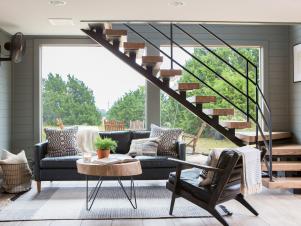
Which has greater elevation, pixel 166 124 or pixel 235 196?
pixel 166 124

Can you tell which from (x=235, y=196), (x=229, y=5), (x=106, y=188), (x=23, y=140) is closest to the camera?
(x=235, y=196)

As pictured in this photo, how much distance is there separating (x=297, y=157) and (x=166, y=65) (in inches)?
108

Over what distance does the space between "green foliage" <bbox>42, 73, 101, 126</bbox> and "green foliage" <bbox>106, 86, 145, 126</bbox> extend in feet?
1.00

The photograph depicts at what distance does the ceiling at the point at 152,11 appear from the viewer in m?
4.45

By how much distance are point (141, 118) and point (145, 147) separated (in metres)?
1.30

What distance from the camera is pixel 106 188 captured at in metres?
5.47

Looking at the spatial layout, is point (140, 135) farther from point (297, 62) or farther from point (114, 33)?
point (297, 62)

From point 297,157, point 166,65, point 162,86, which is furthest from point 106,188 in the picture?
point 297,157

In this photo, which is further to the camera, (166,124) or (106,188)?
(166,124)

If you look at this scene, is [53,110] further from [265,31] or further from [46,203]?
[265,31]

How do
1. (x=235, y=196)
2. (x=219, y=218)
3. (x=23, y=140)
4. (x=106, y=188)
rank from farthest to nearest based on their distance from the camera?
(x=23, y=140), (x=106, y=188), (x=235, y=196), (x=219, y=218)

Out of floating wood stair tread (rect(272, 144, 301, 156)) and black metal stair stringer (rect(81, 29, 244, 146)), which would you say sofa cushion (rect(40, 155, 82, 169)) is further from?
floating wood stair tread (rect(272, 144, 301, 156))

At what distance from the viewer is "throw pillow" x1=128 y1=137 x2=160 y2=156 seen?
561 cm

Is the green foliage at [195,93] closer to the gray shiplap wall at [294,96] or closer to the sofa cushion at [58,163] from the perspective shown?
the gray shiplap wall at [294,96]
